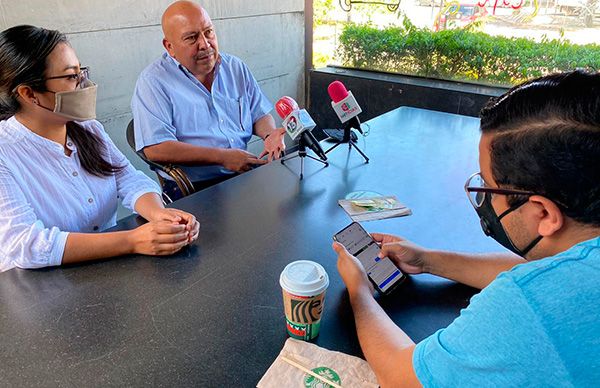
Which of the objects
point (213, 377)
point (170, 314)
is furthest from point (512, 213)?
point (170, 314)

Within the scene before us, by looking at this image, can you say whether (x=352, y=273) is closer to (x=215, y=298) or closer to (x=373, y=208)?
(x=215, y=298)

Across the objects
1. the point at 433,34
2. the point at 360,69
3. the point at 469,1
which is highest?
the point at 469,1

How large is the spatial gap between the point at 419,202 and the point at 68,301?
115cm

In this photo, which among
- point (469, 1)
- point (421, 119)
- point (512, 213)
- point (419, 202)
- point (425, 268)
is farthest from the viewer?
point (469, 1)

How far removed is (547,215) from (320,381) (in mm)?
504

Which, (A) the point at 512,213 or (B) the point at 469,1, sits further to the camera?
(B) the point at 469,1

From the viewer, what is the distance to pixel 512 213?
2.50 ft

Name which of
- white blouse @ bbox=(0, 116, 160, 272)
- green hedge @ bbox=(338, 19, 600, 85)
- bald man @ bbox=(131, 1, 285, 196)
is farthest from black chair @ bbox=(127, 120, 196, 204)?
green hedge @ bbox=(338, 19, 600, 85)

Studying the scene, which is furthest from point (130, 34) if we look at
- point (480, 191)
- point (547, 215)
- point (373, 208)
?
point (547, 215)

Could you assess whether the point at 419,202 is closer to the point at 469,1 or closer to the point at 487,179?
the point at 487,179

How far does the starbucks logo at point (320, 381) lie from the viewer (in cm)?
81

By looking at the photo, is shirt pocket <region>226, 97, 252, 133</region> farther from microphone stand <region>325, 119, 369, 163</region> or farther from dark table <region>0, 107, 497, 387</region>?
dark table <region>0, 107, 497, 387</region>

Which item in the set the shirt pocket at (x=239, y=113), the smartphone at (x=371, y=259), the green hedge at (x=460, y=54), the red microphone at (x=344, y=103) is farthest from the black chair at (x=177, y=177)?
the green hedge at (x=460, y=54)

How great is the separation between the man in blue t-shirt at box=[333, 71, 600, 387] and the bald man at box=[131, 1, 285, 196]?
4.77ft
